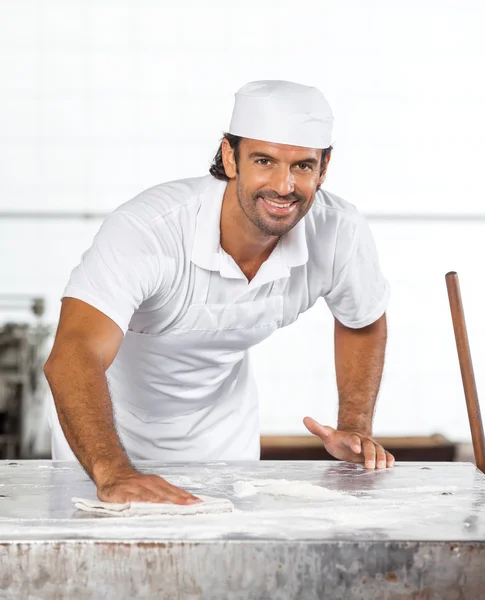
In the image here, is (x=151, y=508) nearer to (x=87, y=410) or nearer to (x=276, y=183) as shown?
(x=87, y=410)

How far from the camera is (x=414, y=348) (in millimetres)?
4461

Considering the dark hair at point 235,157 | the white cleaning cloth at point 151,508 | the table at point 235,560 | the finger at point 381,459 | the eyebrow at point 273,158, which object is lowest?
the table at point 235,560

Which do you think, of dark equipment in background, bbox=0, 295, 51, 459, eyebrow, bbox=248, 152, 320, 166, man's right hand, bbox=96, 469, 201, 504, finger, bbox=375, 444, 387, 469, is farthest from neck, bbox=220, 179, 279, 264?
dark equipment in background, bbox=0, 295, 51, 459

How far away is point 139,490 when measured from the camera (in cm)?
120

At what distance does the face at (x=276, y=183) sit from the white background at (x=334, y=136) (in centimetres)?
277

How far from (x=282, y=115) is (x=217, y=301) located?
1.16 feet

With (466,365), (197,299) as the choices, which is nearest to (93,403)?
(197,299)

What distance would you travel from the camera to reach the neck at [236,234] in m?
1.70

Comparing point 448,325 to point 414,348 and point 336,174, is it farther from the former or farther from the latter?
point 336,174

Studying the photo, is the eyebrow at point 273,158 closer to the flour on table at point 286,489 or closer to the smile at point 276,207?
the smile at point 276,207

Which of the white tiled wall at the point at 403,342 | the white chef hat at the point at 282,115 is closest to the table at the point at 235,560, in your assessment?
the white chef hat at the point at 282,115

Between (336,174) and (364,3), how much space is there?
0.86 meters

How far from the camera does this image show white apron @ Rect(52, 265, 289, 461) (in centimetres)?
173

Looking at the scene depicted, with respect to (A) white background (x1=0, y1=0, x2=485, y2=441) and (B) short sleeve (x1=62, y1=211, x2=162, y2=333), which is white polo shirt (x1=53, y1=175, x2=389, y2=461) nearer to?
(B) short sleeve (x1=62, y1=211, x2=162, y2=333)
